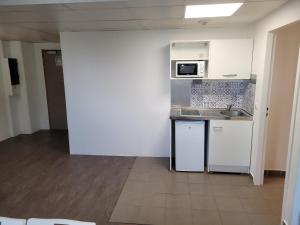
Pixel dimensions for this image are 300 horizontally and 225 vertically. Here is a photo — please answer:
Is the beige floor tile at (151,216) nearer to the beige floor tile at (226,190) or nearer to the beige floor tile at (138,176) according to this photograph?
the beige floor tile at (138,176)

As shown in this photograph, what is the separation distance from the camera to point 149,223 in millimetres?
2420

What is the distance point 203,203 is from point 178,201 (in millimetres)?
291

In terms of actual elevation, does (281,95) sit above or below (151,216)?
above

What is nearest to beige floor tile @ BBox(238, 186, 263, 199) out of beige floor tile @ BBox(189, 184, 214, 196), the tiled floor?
the tiled floor

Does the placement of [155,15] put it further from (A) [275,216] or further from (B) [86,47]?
(A) [275,216]

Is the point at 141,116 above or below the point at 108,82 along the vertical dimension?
below

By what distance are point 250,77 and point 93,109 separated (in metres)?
2.58

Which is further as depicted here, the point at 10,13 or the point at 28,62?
the point at 28,62

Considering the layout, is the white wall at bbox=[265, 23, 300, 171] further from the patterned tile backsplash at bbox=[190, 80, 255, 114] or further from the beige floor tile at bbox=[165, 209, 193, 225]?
the beige floor tile at bbox=[165, 209, 193, 225]

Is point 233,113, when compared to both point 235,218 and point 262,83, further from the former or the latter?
point 235,218

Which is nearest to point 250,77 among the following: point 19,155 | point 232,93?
point 232,93

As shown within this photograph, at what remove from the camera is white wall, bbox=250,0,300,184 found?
2.74 meters

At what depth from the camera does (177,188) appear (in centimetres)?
310

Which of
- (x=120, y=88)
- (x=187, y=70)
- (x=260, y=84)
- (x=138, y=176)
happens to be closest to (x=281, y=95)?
(x=260, y=84)
